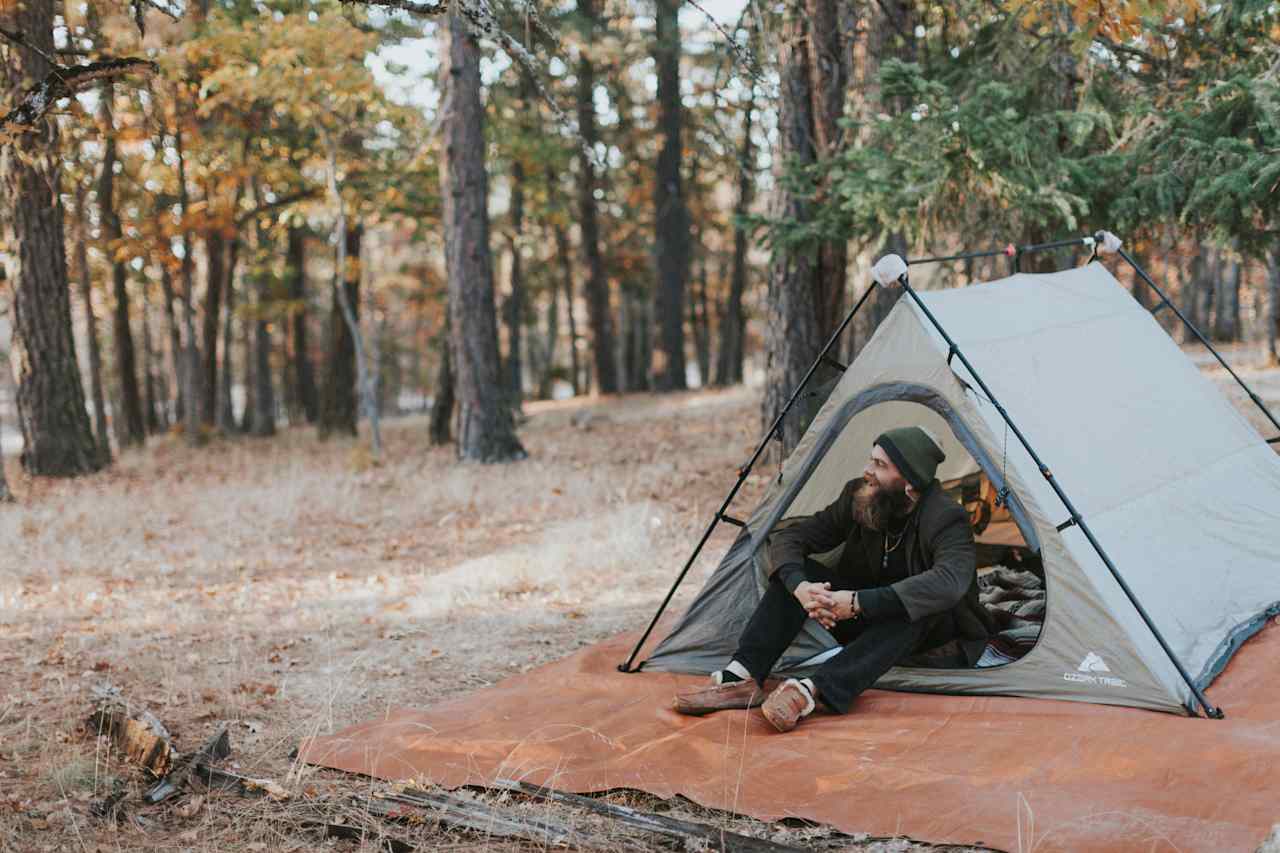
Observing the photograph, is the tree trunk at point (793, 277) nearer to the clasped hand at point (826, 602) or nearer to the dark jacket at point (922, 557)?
the dark jacket at point (922, 557)

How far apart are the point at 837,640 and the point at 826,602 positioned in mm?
559

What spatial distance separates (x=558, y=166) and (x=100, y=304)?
42.5 feet

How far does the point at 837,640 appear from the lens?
4.67 m

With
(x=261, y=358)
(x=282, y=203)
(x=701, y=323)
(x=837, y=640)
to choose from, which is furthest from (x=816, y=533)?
(x=701, y=323)

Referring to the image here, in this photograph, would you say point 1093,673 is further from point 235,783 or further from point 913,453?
point 235,783

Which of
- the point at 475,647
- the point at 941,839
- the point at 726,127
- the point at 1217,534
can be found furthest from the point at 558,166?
the point at 941,839

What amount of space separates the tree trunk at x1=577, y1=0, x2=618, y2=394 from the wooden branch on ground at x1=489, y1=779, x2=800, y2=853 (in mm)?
14163

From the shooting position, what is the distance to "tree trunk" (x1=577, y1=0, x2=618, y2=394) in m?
17.6

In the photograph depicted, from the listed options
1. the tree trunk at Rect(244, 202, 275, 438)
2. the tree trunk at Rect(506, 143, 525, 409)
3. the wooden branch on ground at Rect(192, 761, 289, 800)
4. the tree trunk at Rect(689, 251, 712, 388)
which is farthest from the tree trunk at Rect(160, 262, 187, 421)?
the wooden branch on ground at Rect(192, 761, 289, 800)

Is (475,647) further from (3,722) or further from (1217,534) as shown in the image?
(1217,534)

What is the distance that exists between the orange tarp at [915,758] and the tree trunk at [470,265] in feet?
23.4

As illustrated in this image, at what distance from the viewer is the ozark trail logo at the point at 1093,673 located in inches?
153

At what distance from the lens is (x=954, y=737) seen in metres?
3.73

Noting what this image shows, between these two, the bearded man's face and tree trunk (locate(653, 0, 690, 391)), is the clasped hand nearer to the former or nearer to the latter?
the bearded man's face
